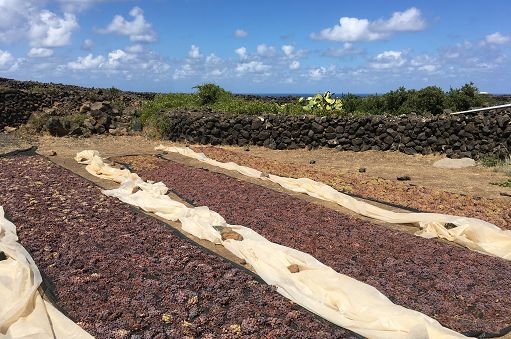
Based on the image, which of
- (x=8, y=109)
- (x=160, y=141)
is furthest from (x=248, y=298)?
(x=8, y=109)

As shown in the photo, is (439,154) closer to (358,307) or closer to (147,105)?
(358,307)

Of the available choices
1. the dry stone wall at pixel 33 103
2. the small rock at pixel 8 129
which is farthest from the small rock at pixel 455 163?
the dry stone wall at pixel 33 103

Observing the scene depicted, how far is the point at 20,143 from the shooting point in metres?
15.6

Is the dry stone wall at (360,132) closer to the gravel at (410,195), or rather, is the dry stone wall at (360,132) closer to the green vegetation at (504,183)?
the green vegetation at (504,183)

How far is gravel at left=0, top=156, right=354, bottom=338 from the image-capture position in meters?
3.91

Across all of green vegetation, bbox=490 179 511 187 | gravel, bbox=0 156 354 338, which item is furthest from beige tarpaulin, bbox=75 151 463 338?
green vegetation, bbox=490 179 511 187

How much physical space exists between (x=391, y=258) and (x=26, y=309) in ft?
12.2

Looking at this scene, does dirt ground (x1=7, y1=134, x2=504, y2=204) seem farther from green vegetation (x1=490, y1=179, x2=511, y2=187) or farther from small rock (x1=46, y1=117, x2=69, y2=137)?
small rock (x1=46, y1=117, x2=69, y2=137)

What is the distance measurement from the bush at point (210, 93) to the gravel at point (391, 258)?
46.5 feet

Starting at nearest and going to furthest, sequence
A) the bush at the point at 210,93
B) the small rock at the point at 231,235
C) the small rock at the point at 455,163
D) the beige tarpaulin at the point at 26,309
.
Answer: the beige tarpaulin at the point at 26,309 → the small rock at the point at 231,235 → the small rock at the point at 455,163 → the bush at the point at 210,93

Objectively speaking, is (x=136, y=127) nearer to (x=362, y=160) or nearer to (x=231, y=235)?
(x=362, y=160)

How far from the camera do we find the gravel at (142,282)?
3910 millimetres

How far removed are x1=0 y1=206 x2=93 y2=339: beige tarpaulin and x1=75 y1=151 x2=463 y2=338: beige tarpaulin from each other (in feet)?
6.25

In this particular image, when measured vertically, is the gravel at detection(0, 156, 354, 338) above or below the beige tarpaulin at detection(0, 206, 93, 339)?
below
